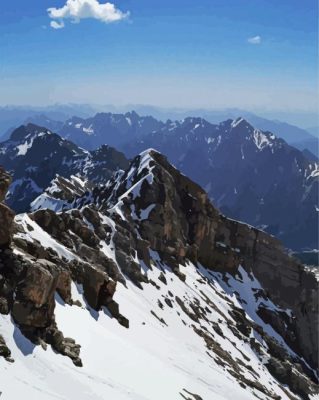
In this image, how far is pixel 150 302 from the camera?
93.1m

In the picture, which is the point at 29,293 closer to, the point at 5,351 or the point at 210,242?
the point at 5,351

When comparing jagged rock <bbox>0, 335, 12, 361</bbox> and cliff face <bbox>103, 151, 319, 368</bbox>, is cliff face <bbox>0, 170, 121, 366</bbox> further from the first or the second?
cliff face <bbox>103, 151, 319, 368</bbox>

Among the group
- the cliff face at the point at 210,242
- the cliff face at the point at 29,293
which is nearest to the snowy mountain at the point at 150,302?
the cliff face at the point at 29,293

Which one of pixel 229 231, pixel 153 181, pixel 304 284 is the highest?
pixel 153 181

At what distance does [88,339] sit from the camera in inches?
2104

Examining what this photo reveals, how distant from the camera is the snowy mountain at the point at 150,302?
149 feet

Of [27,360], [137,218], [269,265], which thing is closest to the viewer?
[27,360]

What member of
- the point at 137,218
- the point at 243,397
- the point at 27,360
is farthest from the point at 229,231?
the point at 27,360

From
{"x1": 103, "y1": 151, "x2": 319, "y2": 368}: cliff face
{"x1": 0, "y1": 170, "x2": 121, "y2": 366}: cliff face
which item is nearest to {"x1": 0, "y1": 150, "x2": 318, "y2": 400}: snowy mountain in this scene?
{"x1": 0, "y1": 170, "x2": 121, "y2": 366}: cliff face

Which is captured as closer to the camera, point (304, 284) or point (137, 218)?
point (137, 218)

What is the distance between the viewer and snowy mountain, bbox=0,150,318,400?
4538 centimetres

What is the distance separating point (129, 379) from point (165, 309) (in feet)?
144

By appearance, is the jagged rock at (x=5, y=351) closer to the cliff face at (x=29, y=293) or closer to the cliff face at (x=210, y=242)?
the cliff face at (x=29, y=293)

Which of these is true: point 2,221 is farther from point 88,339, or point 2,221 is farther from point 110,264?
point 110,264
